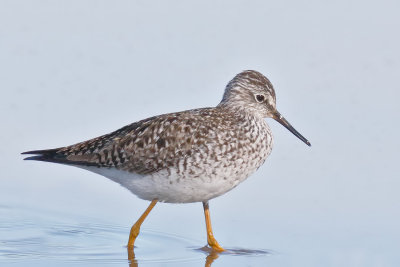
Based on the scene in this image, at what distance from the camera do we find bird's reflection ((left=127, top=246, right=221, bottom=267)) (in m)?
10.1

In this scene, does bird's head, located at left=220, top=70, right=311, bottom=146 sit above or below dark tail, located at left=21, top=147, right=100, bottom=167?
above

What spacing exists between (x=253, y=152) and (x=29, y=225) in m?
3.55

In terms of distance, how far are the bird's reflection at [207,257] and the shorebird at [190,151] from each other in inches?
4.4

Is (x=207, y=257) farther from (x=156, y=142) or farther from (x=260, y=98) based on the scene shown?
(x=260, y=98)

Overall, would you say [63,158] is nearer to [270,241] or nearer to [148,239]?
[148,239]

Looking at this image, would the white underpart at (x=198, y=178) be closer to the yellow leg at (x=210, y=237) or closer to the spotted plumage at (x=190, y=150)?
the spotted plumage at (x=190, y=150)

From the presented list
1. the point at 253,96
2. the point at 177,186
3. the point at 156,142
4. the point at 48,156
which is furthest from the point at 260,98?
the point at 48,156

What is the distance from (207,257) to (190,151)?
146 centimetres

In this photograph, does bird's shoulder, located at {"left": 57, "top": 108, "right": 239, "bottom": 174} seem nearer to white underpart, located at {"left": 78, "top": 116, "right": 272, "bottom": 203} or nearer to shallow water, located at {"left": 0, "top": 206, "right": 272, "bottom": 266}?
white underpart, located at {"left": 78, "top": 116, "right": 272, "bottom": 203}

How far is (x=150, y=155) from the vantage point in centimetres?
1102

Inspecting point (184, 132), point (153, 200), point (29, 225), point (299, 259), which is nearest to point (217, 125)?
point (184, 132)

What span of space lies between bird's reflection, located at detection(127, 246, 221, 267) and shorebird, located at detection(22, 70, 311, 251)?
0.37 feet

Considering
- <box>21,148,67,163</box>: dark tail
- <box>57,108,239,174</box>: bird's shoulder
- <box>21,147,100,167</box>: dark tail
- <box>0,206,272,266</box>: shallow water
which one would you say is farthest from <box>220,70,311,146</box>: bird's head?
<box>21,148,67,163</box>: dark tail

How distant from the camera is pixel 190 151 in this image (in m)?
10.7
